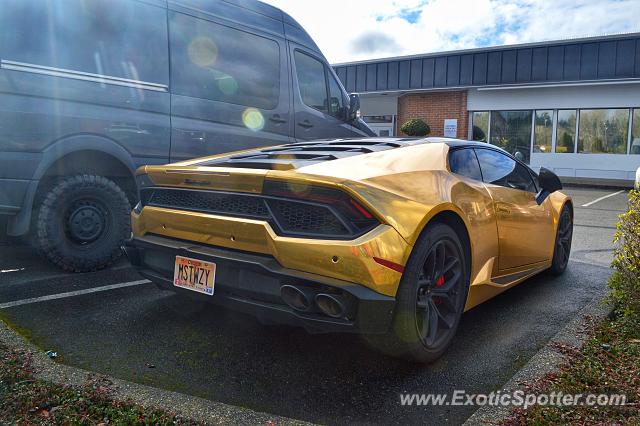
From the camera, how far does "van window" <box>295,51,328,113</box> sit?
6.25 meters

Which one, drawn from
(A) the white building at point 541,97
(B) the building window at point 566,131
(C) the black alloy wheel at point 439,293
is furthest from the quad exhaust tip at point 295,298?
(B) the building window at point 566,131

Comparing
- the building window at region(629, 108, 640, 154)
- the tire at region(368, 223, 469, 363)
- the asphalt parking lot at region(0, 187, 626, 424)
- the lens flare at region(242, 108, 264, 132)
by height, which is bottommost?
the asphalt parking lot at region(0, 187, 626, 424)

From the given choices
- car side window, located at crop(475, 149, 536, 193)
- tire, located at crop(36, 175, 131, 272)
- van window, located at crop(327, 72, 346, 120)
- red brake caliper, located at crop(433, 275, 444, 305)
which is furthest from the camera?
van window, located at crop(327, 72, 346, 120)

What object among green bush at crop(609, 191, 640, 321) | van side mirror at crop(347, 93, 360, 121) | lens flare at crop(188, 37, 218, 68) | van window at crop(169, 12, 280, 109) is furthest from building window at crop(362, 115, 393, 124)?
green bush at crop(609, 191, 640, 321)

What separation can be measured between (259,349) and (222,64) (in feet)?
10.8

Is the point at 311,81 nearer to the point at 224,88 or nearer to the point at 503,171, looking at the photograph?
the point at 224,88

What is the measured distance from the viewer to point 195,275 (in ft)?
9.09

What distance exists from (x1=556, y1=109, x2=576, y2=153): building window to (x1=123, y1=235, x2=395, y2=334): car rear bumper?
17850mm

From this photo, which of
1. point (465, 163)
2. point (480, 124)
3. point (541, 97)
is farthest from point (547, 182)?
point (480, 124)

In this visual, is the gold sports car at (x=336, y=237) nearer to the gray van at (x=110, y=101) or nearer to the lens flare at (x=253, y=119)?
the gray van at (x=110, y=101)

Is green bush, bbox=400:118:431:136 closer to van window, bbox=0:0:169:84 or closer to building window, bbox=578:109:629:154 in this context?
building window, bbox=578:109:629:154

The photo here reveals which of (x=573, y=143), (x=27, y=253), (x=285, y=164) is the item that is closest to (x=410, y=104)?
(x=573, y=143)

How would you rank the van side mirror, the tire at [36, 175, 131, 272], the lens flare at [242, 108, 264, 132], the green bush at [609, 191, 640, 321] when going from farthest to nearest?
1. the van side mirror
2. the lens flare at [242, 108, 264, 132]
3. the tire at [36, 175, 131, 272]
4. the green bush at [609, 191, 640, 321]

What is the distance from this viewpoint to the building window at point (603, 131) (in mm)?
17062
